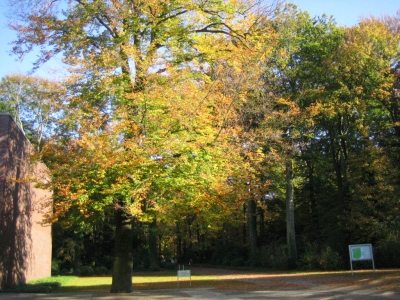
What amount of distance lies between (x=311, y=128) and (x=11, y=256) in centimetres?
2306

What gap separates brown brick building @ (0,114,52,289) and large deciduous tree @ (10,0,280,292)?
15.1 ft

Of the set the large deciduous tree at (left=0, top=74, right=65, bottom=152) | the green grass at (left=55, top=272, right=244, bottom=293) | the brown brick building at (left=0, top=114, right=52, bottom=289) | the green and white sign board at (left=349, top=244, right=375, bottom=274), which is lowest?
the green grass at (left=55, top=272, right=244, bottom=293)

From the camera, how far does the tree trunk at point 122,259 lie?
1595 cm

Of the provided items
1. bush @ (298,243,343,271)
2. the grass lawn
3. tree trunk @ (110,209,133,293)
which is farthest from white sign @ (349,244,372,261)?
tree trunk @ (110,209,133,293)

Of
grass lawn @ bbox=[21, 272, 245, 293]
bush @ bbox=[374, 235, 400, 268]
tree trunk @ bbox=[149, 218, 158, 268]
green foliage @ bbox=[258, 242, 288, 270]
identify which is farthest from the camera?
tree trunk @ bbox=[149, 218, 158, 268]

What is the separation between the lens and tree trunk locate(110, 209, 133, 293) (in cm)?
1595

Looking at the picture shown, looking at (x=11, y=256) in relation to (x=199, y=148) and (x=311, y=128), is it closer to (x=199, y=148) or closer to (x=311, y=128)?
(x=199, y=148)

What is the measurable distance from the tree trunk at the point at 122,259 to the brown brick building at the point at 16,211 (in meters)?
3.07

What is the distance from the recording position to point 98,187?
42.1 feet

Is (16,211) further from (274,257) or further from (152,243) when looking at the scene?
(152,243)

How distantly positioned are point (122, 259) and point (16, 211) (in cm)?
824

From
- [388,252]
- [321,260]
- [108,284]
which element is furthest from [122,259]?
[388,252]

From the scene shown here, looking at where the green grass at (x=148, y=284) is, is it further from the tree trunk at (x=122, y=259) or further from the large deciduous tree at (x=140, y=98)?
the large deciduous tree at (x=140, y=98)

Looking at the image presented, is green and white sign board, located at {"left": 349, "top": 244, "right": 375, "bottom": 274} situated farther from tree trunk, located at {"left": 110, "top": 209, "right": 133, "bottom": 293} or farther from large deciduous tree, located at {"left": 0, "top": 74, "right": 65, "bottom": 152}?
large deciduous tree, located at {"left": 0, "top": 74, "right": 65, "bottom": 152}
